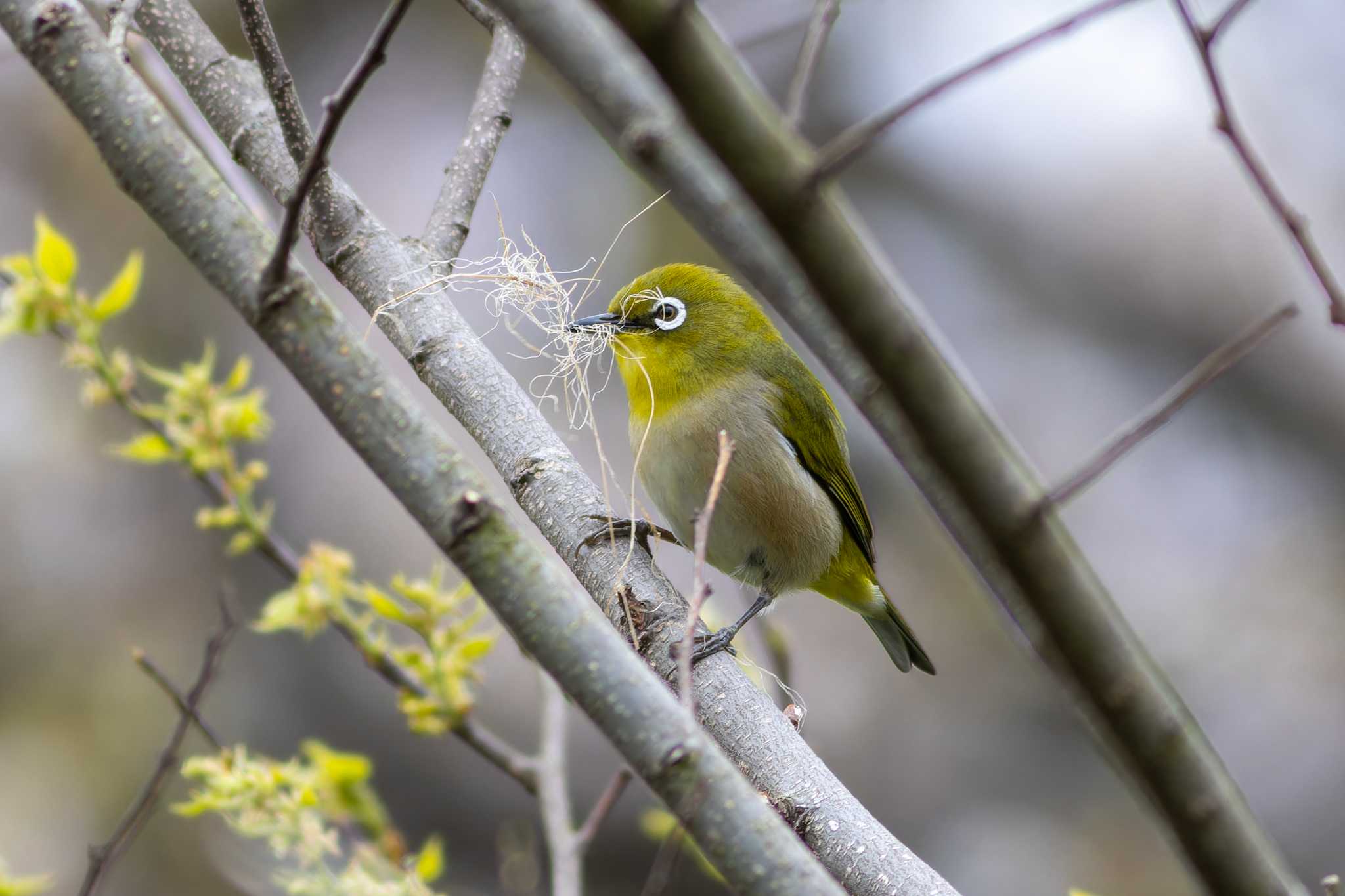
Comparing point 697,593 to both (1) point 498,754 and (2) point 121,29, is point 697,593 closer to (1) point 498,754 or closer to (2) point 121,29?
(2) point 121,29

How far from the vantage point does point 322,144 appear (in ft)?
4.17

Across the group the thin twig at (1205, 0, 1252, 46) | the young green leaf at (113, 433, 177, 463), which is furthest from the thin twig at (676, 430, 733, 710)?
the young green leaf at (113, 433, 177, 463)

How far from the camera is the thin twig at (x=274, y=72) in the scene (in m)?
1.89

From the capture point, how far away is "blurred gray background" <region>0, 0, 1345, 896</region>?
5836 mm

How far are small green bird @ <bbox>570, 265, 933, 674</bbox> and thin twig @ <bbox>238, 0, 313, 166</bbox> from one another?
1303 millimetres

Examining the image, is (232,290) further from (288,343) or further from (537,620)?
(537,620)

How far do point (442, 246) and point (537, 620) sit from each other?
156cm

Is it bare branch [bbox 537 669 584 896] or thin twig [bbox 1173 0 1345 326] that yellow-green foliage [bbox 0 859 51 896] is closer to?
bare branch [bbox 537 669 584 896]

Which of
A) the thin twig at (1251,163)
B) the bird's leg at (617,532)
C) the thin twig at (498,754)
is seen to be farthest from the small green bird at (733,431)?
the thin twig at (1251,163)

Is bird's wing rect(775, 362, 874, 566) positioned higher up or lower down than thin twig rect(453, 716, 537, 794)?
higher up

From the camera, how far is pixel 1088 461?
1.10 m

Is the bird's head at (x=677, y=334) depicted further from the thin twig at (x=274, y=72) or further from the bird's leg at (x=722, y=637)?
the thin twig at (x=274, y=72)

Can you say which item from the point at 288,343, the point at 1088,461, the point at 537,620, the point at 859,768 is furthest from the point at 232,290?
the point at 859,768

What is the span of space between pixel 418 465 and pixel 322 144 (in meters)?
0.39
